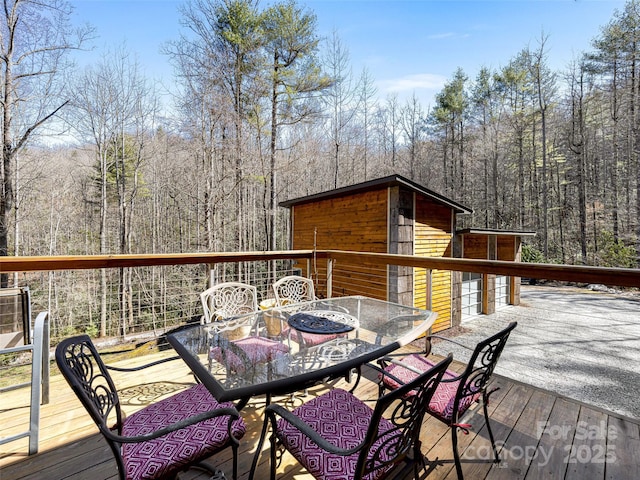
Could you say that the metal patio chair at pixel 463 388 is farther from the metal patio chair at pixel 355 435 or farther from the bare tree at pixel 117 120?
the bare tree at pixel 117 120

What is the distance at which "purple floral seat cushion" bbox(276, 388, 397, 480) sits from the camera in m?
1.06

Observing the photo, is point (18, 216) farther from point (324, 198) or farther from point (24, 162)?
point (324, 198)

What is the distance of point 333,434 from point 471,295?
9.67m

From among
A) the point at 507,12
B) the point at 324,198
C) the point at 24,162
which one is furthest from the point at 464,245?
the point at 24,162

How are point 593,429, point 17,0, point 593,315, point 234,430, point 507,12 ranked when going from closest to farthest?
point 234,430
point 593,429
point 507,12
point 17,0
point 593,315

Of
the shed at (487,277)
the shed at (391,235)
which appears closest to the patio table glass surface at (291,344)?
the shed at (391,235)

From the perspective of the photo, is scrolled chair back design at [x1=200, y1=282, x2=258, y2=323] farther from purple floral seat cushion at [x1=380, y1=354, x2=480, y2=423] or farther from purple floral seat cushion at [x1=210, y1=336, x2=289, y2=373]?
purple floral seat cushion at [x1=380, y1=354, x2=480, y2=423]

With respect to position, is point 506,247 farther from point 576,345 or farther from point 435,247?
point 435,247

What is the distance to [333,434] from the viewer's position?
48.2 inches

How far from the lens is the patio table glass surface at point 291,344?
1.24 metres

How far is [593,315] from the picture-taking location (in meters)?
8.80

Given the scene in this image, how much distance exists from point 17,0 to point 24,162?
3.21m

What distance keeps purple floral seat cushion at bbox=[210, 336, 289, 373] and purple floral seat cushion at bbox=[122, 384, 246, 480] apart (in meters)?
0.20

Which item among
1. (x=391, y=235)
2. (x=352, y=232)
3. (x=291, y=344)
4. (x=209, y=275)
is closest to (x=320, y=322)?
(x=291, y=344)
